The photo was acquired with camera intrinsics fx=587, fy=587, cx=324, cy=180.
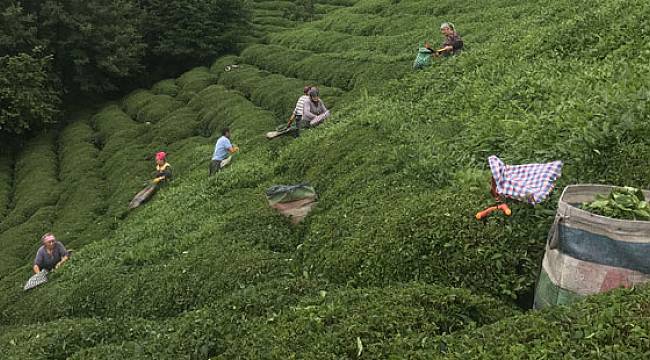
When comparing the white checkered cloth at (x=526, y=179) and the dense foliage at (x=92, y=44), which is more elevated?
the white checkered cloth at (x=526, y=179)

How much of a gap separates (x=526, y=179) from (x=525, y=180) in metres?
0.02

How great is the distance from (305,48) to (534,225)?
3088 centimetres

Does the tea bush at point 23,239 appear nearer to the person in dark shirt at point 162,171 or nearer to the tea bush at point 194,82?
the person in dark shirt at point 162,171

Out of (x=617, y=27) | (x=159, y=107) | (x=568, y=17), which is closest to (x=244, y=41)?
(x=159, y=107)

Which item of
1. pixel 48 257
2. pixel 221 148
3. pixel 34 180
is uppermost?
pixel 221 148

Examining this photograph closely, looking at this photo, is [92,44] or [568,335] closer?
[568,335]

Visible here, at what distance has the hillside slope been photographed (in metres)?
6.75

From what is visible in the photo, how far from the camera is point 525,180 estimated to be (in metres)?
7.82


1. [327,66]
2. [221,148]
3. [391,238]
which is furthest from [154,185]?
[391,238]

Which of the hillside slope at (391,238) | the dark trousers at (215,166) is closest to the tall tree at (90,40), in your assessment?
the hillside slope at (391,238)

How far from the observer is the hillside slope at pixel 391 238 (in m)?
6.75

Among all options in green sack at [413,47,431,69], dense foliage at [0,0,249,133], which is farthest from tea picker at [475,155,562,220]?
dense foliage at [0,0,249,133]

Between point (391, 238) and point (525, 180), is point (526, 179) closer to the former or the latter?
point (525, 180)

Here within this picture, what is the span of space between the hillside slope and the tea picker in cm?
42
